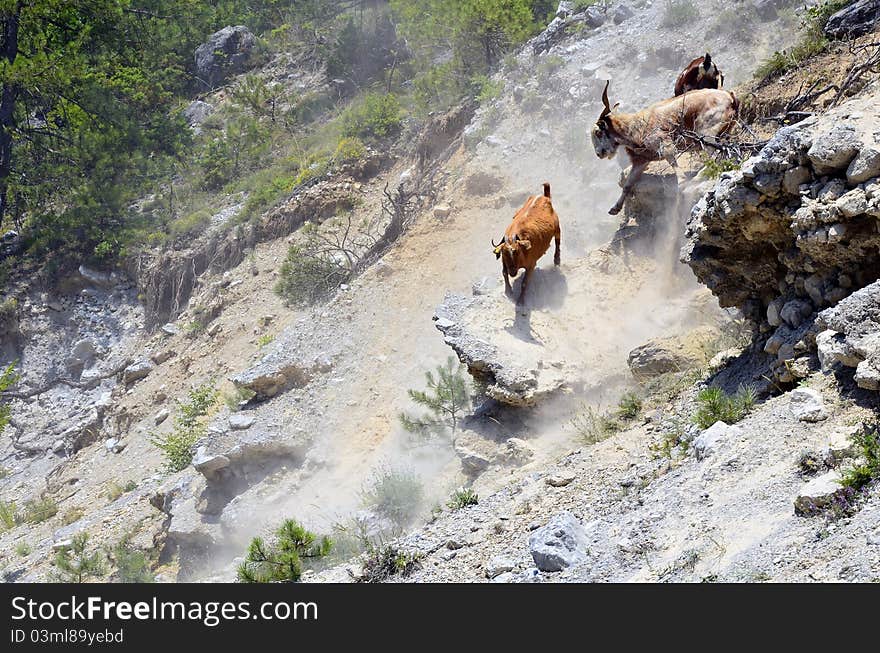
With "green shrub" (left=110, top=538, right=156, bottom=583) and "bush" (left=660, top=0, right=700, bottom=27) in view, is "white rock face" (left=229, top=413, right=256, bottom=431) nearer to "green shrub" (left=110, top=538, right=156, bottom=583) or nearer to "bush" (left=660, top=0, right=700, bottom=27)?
"green shrub" (left=110, top=538, right=156, bottom=583)

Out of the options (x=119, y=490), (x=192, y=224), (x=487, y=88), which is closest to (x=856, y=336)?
(x=119, y=490)

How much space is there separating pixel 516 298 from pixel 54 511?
9317 mm

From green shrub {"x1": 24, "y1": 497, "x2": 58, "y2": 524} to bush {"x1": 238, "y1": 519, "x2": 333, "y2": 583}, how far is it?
29.0 feet

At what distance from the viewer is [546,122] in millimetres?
16656

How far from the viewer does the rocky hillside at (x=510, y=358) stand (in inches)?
228

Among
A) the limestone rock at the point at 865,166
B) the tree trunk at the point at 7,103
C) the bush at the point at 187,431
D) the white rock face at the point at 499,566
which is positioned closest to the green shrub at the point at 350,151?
the bush at the point at 187,431

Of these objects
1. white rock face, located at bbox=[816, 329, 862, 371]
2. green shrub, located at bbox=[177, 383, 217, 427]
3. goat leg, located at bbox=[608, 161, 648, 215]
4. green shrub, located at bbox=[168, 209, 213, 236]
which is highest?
green shrub, located at bbox=[168, 209, 213, 236]

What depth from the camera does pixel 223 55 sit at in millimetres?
28547

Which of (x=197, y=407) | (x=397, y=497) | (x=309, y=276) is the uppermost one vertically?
(x=309, y=276)

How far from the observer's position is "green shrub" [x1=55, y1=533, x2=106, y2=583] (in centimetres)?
1116

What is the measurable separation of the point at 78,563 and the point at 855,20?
13.0 meters

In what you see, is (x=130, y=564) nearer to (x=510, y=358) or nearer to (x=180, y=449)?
(x=180, y=449)

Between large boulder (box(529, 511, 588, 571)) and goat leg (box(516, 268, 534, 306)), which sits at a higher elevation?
goat leg (box(516, 268, 534, 306))

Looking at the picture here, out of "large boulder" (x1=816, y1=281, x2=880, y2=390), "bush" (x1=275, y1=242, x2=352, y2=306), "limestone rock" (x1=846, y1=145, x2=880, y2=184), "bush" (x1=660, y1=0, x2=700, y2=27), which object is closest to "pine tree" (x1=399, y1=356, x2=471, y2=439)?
"large boulder" (x1=816, y1=281, x2=880, y2=390)
